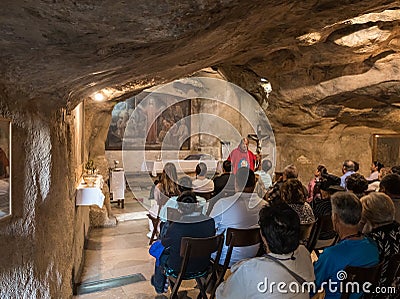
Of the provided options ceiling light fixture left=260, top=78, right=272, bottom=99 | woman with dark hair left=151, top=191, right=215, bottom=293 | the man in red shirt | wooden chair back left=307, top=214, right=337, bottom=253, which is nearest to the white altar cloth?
woman with dark hair left=151, top=191, right=215, bottom=293

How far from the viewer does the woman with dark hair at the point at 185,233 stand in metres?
2.46

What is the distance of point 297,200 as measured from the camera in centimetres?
295

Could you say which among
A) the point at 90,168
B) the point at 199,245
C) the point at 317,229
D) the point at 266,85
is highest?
the point at 266,85

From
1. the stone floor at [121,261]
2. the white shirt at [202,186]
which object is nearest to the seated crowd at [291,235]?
the stone floor at [121,261]

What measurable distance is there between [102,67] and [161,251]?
64.0 inches

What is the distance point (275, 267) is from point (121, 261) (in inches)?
112

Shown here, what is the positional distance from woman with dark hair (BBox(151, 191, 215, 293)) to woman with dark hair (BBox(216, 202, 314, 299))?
957 mm

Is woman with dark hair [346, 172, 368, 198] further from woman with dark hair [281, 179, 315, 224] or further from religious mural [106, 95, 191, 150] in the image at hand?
religious mural [106, 95, 191, 150]

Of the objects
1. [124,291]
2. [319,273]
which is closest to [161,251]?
[124,291]

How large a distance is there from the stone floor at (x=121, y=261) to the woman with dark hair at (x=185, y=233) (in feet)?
1.95

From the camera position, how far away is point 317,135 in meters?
7.48

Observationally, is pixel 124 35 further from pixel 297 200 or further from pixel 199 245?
pixel 297 200

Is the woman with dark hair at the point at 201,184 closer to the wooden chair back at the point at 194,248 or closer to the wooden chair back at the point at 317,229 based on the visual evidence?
the wooden chair back at the point at 317,229

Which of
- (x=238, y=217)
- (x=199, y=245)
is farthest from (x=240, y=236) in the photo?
(x=199, y=245)
